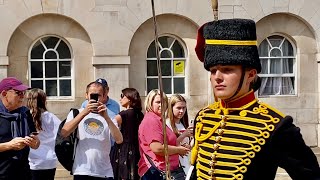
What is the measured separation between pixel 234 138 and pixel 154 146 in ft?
10.2

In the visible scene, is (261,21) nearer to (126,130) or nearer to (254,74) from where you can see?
(126,130)

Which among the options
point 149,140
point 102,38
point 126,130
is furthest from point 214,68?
point 102,38

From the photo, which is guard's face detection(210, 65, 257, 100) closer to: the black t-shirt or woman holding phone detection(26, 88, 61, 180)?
the black t-shirt

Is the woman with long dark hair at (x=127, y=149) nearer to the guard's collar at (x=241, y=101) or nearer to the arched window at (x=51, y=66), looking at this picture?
the guard's collar at (x=241, y=101)

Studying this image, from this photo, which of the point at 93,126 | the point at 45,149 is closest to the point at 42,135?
the point at 45,149

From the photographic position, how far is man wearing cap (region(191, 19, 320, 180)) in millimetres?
4287

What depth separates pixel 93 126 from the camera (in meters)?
7.95

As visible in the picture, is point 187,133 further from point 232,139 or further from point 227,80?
point 227,80

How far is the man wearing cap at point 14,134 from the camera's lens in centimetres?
698

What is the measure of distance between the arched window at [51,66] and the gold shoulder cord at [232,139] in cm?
989

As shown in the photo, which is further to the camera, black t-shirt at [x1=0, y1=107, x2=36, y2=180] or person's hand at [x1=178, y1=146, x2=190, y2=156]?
person's hand at [x1=178, y1=146, x2=190, y2=156]

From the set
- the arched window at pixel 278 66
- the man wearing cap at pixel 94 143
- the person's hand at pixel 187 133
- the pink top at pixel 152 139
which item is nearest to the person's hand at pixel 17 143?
the man wearing cap at pixel 94 143

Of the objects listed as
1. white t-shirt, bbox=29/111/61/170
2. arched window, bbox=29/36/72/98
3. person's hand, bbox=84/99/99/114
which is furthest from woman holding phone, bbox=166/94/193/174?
arched window, bbox=29/36/72/98

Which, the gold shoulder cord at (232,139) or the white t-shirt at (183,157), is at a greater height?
the gold shoulder cord at (232,139)
